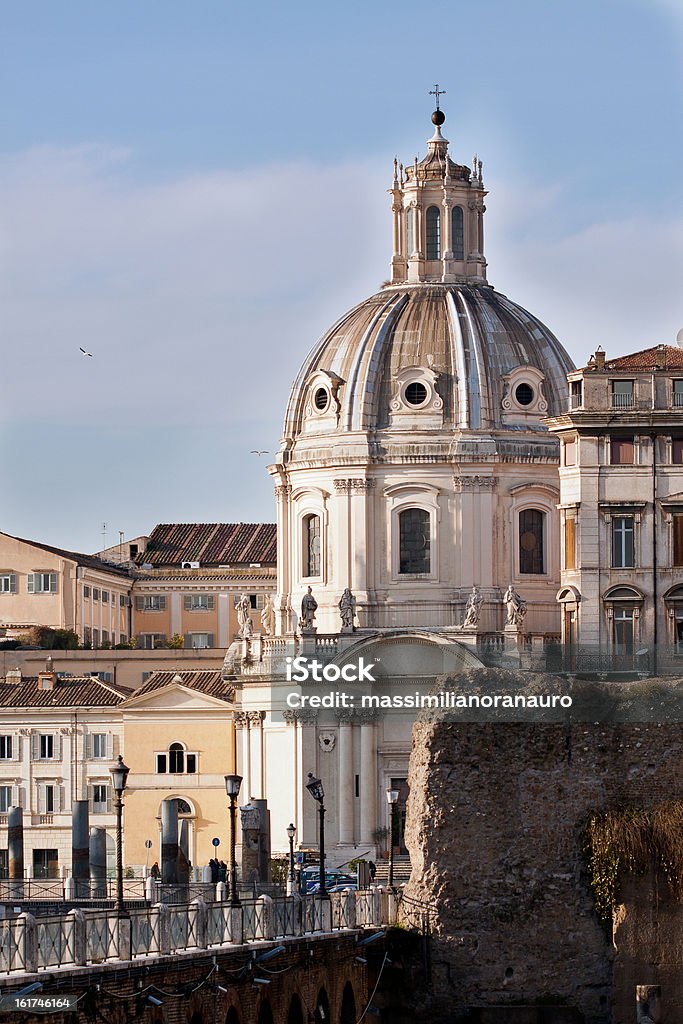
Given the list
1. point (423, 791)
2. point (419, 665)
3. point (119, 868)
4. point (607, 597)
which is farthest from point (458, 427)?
point (119, 868)

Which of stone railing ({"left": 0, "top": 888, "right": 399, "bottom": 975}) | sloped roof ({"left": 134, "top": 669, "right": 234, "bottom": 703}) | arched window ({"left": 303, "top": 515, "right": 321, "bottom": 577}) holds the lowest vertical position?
stone railing ({"left": 0, "top": 888, "right": 399, "bottom": 975})

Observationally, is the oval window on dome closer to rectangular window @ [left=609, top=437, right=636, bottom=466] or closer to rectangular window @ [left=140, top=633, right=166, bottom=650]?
rectangular window @ [left=609, top=437, right=636, bottom=466]

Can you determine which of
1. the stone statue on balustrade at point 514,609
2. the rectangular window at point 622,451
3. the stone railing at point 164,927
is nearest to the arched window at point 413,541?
the stone statue on balustrade at point 514,609

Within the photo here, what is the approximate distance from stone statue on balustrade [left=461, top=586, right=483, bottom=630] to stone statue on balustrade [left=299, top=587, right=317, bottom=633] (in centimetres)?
492

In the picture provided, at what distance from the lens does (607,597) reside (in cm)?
9488

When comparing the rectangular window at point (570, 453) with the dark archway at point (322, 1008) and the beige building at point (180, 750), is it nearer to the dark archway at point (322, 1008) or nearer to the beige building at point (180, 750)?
the beige building at point (180, 750)

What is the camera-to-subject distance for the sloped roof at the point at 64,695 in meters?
118

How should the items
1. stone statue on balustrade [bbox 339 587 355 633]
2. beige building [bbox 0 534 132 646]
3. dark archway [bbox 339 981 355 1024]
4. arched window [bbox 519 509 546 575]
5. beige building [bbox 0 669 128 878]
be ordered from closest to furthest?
dark archway [bbox 339 981 355 1024], stone statue on balustrade [bbox 339 587 355 633], arched window [bbox 519 509 546 575], beige building [bbox 0 669 128 878], beige building [bbox 0 534 132 646]

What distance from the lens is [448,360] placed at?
11456 cm

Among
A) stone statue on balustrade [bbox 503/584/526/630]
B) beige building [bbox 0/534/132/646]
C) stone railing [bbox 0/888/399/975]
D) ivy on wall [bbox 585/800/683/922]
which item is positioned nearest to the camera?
stone railing [bbox 0/888/399/975]

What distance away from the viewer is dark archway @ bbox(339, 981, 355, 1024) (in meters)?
61.9

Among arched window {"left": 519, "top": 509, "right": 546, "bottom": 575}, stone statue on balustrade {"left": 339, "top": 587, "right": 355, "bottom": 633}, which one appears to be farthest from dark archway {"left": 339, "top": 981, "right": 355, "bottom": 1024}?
arched window {"left": 519, "top": 509, "right": 546, "bottom": 575}

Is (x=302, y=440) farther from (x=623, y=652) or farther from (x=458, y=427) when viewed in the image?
(x=623, y=652)

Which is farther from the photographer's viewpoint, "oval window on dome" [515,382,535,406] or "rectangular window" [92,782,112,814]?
"rectangular window" [92,782,112,814]
